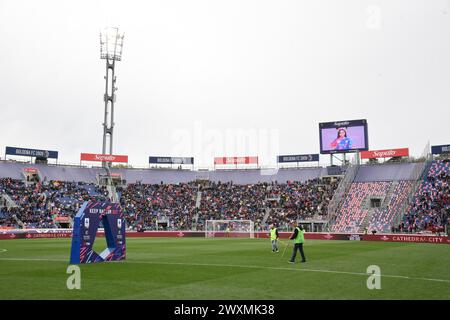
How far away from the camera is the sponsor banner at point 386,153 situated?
3014 inches

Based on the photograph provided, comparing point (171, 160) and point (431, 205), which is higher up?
point (171, 160)

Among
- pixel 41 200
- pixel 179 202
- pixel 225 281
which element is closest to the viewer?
pixel 225 281

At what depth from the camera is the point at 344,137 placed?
75.6 metres

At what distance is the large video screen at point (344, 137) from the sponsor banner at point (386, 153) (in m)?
6.54

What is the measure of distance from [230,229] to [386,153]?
106ft

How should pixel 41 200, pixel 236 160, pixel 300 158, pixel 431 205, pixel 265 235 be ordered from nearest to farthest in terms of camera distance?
pixel 265 235 → pixel 431 205 → pixel 41 200 → pixel 300 158 → pixel 236 160

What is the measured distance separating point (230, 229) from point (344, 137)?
85.2 feet

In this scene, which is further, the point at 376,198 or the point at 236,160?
the point at 236,160

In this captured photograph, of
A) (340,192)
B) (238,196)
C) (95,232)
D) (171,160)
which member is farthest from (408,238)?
(171,160)

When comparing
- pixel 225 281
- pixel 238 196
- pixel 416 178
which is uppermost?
pixel 416 178

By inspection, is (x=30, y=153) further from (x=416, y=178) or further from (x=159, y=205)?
(x=416, y=178)

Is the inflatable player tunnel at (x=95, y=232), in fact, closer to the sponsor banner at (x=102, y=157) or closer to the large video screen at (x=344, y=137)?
the large video screen at (x=344, y=137)

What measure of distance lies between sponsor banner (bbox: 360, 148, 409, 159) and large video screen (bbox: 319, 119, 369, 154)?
6.54m
